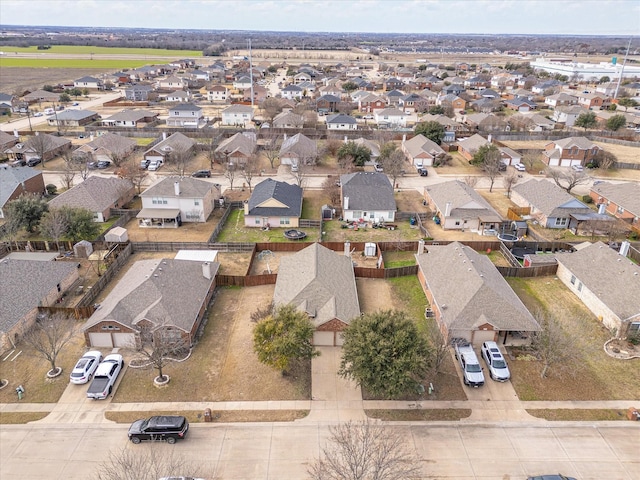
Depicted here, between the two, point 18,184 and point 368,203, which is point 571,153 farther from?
point 18,184

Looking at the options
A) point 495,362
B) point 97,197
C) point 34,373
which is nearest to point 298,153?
point 97,197

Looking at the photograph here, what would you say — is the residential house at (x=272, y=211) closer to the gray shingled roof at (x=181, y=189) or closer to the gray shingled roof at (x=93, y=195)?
the gray shingled roof at (x=181, y=189)

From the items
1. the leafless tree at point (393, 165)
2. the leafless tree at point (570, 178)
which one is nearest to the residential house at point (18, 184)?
the leafless tree at point (393, 165)

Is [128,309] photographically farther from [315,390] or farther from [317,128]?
[317,128]

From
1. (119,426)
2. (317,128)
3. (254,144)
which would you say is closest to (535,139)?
(317,128)

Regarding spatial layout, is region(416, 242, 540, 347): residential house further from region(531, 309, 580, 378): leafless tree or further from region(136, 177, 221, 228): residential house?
region(136, 177, 221, 228): residential house

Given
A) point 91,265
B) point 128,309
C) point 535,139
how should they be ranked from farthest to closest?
point 535,139, point 91,265, point 128,309

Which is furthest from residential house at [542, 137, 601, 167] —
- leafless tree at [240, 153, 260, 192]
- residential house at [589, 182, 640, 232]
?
leafless tree at [240, 153, 260, 192]
